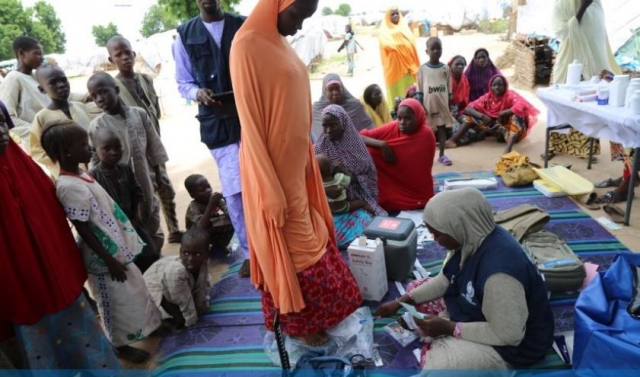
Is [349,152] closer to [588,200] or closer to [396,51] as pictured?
[588,200]

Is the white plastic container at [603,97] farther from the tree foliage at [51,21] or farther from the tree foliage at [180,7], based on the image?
the tree foliage at [51,21]

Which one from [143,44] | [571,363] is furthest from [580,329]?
[143,44]

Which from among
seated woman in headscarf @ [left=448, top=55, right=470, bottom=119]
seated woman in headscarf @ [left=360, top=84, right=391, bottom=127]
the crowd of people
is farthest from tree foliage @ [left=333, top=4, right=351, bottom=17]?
the crowd of people

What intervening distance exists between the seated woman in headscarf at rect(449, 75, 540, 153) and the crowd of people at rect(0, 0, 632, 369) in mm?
3079

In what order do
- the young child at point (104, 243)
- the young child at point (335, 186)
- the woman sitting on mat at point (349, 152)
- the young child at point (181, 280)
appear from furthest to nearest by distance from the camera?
the woman sitting on mat at point (349, 152)
the young child at point (335, 186)
the young child at point (181, 280)
the young child at point (104, 243)

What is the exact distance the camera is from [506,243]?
5.95 ft

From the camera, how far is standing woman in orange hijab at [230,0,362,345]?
1.95 metres

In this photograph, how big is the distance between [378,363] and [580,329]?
3.30 ft

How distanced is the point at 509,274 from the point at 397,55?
5268 millimetres

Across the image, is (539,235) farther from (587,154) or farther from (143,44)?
(143,44)

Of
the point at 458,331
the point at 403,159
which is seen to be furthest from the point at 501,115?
the point at 458,331

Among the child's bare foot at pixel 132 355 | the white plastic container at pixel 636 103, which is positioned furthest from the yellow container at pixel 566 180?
the child's bare foot at pixel 132 355

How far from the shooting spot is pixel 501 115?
5.96 meters

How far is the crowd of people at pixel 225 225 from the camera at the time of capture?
6.24 ft
